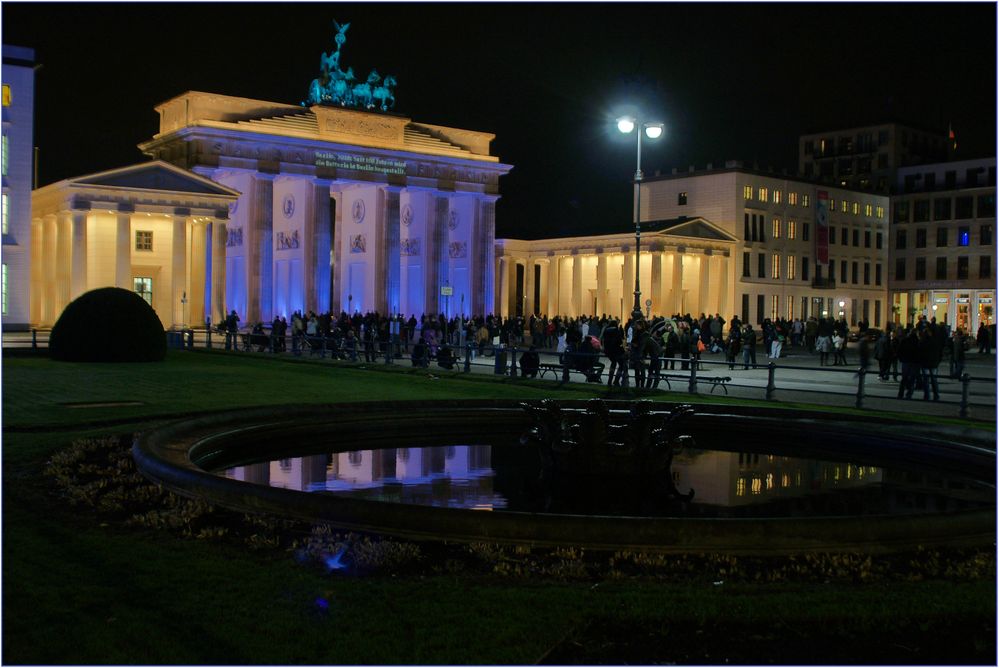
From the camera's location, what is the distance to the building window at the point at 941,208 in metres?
95.0

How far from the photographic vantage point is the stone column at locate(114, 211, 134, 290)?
53594mm

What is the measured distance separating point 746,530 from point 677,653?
7.00ft

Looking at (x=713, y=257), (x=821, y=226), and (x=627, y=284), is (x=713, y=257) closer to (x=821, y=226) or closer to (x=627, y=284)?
(x=627, y=284)

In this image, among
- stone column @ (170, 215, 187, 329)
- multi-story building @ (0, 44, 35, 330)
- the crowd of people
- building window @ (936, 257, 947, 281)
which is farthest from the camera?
building window @ (936, 257, 947, 281)

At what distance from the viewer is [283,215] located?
7238 centimetres

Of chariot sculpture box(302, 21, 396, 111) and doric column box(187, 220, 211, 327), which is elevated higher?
chariot sculpture box(302, 21, 396, 111)

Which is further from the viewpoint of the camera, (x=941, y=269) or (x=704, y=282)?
(x=941, y=269)

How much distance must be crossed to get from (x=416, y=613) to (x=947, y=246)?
Answer: 97273 mm

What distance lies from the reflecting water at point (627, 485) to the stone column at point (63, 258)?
43.8m

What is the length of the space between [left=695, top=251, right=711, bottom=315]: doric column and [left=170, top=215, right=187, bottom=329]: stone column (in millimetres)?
39063

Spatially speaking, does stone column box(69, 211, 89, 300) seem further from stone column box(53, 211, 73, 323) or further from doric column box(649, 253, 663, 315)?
doric column box(649, 253, 663, 315)

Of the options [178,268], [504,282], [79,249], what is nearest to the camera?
[79,249]

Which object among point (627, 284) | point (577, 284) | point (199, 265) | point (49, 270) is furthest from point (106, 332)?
point (577, 284)

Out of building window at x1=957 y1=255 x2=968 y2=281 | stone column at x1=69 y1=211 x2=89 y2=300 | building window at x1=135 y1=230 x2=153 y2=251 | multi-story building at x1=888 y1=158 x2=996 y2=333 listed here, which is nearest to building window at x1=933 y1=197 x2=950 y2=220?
multi-story building at x1=888 y1=158 x2=996 y2=333
